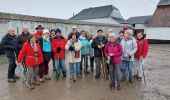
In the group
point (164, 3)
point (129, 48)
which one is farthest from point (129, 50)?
point (164, 3)

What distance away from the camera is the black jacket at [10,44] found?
25.3 feet

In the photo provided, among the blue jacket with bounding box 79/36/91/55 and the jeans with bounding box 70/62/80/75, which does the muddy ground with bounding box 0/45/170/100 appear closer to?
the jeans with bounding box 70/62/80/75

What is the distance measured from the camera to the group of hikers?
23.8 ft

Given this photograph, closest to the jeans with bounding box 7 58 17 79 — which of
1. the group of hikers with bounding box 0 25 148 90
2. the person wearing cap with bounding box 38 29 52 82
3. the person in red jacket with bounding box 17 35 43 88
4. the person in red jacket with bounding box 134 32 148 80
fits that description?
the group of hikers with bounding box 0 25 148 90

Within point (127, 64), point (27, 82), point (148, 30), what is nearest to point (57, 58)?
point (27, 82)

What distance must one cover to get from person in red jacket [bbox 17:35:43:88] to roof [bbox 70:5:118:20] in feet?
161

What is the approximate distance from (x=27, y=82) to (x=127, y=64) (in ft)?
10.3

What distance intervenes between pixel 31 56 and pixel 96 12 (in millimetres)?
53436

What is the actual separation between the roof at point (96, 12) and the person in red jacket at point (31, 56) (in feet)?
161

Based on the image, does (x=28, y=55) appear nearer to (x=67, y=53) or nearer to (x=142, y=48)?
(x=67, y=53)

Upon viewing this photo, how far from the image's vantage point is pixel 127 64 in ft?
25.8

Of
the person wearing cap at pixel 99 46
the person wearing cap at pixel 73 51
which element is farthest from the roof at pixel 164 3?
the person wearing cap at pixel 73 51

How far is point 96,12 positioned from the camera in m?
59.8

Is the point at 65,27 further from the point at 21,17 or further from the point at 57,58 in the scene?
the point at 57,58
